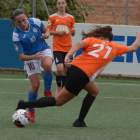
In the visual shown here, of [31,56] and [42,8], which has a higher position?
[31,56]

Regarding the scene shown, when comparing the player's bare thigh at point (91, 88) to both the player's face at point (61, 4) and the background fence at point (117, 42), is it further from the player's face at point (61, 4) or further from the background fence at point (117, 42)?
the background fence at point (117, 42)

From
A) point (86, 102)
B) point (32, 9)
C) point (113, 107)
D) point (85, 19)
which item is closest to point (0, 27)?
point (32, 9)

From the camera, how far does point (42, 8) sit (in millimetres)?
12297

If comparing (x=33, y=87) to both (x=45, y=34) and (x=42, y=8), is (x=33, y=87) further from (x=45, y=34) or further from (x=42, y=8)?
(x=42, y=8)

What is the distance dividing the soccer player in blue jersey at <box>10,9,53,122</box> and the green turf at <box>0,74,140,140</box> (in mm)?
408

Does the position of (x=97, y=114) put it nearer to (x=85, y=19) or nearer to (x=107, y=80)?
(x=107, y=80)

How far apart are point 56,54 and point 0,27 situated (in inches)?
155

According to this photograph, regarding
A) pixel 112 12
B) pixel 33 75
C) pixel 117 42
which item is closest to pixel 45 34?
pixel 33 75

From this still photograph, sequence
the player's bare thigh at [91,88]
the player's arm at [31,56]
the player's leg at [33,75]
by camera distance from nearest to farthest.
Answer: the player's bare thigh at [91,88] → the player's arm at [31,56] → the player's leg at [33,75]

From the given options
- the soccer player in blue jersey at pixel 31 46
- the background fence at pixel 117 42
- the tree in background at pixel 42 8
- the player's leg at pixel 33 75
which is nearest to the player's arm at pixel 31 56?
the soccer player in blue jersey at pixel 31 46

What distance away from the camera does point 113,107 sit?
7.12 meters

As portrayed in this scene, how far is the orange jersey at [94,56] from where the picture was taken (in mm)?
4980

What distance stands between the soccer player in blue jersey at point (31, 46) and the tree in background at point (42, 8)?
6.34m

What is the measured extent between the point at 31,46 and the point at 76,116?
1315mm
